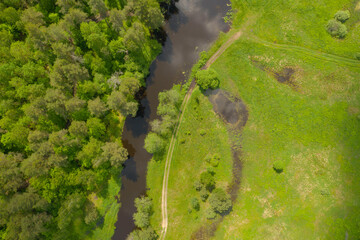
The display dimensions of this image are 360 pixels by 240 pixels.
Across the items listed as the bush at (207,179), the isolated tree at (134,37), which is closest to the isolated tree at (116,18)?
the isolated tree at (134,37)

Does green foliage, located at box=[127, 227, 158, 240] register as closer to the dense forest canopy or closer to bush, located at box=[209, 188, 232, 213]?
the dense forest canopy

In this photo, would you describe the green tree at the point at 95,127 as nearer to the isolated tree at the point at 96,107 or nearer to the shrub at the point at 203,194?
the isolated tree at the point at 96,107

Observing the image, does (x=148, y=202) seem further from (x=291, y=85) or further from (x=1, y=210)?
(x=291, y=85)

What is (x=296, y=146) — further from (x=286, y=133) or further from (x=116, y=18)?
(x=116, y=18)

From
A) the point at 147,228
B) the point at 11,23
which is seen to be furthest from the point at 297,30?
the point at 11,23

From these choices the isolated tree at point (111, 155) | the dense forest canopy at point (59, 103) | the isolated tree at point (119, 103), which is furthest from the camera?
the isolated tree at point (111, 155)

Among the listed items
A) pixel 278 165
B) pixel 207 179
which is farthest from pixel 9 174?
pixel 278 165

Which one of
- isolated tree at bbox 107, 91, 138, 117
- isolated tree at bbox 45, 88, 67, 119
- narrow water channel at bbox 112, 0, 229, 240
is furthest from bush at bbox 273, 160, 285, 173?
isolated tree at bbox 45, 88, 67, 119
